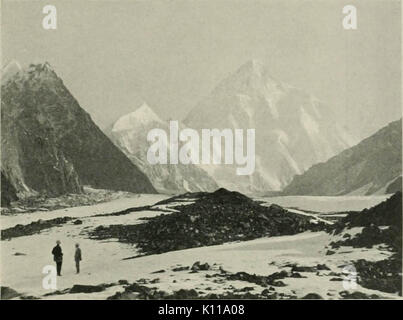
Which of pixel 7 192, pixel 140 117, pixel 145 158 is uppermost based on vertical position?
pixel 140 117

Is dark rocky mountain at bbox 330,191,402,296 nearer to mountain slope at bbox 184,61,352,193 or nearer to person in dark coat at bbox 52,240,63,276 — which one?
mountain slope at bbox 184,61,352,193

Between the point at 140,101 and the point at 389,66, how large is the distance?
29.7 feet

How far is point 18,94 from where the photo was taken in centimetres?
2523

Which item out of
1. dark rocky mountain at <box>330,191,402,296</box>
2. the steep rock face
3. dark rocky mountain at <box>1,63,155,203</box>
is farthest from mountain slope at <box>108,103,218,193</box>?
dark rocky mountain at <box>330,191,402,296</box>

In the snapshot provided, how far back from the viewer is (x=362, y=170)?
2391cm

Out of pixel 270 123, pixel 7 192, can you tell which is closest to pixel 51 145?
pixel 7 192

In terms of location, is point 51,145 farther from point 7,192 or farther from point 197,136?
point 197,136

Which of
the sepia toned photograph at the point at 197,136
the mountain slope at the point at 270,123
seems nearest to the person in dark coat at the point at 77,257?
the sepia toned photograph at the point at 197,136

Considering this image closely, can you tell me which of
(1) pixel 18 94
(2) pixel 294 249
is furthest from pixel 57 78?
(2) pixel 294 249

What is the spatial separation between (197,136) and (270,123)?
10.5 ft

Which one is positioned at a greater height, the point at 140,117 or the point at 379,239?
the point at 140,117

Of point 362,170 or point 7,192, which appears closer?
point 7,192

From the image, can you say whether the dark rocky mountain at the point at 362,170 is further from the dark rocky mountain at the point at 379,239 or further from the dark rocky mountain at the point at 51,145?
the dark rocky mountain at the point at 51,145
